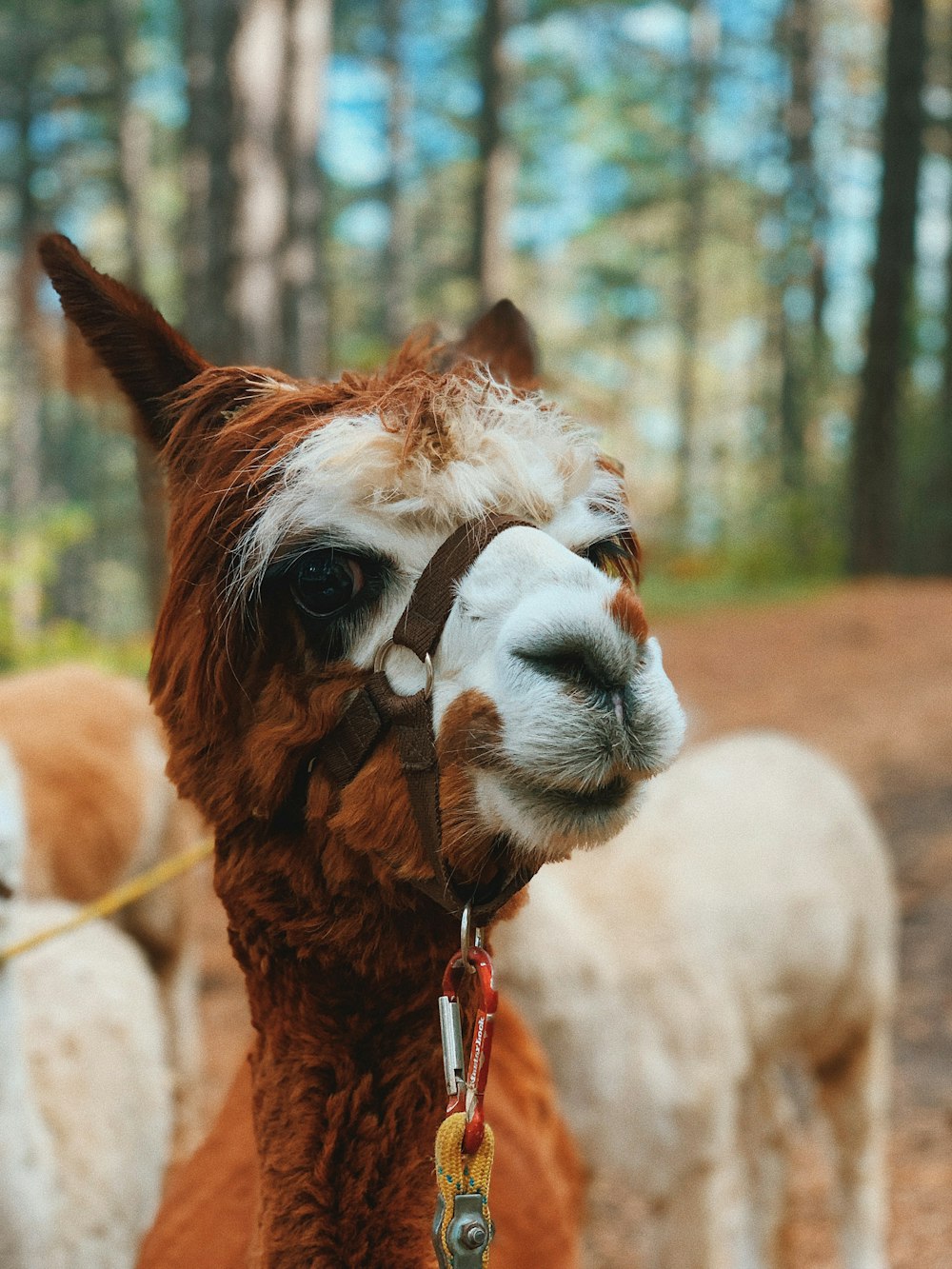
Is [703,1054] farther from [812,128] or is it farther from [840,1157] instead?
[812,128]

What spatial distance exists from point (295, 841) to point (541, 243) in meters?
34.0

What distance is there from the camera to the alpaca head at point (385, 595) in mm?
1297

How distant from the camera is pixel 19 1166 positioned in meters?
2.12

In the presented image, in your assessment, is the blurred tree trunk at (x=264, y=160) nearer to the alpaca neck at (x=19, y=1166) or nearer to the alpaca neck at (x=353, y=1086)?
the alpaca neck at (x=19, y=1166)

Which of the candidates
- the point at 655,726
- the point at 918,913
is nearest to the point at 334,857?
the point at 655,726

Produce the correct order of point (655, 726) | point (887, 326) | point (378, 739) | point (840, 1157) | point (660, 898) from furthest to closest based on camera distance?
point (887, 326) < point (840, 1157) < point (660, 898) < point (378, 739) < point (655, 726)

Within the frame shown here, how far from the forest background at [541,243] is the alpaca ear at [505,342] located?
0.63 meters

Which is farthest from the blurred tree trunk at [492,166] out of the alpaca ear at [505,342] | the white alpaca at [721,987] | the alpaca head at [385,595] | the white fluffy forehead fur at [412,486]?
the white fluffy forehead fur at [412,486]

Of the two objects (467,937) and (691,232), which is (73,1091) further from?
(691,232)

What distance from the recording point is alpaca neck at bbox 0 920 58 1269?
2068 mm

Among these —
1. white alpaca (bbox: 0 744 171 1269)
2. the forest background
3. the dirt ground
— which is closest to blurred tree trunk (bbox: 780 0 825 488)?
the forest background

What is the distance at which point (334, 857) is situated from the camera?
146 cm

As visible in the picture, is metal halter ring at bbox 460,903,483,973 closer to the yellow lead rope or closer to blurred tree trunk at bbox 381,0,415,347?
the yellow lead rope

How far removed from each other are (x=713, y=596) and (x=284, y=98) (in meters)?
8.84
